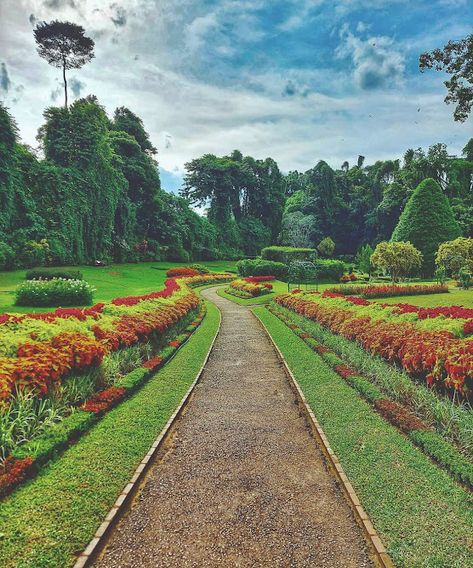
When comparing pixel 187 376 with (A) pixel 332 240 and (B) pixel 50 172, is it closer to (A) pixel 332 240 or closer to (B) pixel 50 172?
(B) pixel 50 172

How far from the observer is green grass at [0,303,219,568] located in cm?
361

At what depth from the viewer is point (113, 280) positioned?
33.2m

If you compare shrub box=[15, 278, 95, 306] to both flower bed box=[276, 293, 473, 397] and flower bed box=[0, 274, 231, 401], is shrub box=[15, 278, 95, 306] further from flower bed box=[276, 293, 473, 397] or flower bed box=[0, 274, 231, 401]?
flower bed box=[276, 293, 473, 397]

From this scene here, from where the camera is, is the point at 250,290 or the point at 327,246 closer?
the point at 250,290

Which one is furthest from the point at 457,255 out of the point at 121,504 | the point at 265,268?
the point at 121,504

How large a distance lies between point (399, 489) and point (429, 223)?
43.8 m

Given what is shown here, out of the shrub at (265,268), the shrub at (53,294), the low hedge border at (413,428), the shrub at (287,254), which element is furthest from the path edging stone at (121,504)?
the shrub at (287,254)

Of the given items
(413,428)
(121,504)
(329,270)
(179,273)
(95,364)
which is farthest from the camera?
(179,273)

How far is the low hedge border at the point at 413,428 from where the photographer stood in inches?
196

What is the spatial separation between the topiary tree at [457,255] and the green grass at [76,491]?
95.2 feet

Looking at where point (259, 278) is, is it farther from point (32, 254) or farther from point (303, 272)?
point (32, 254)

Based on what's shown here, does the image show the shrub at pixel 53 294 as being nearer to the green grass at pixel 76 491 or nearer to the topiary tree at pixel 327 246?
the green grass at pixel 76 491

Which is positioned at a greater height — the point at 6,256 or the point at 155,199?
the point at 155,199

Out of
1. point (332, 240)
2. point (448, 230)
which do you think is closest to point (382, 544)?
point (448, 230)
